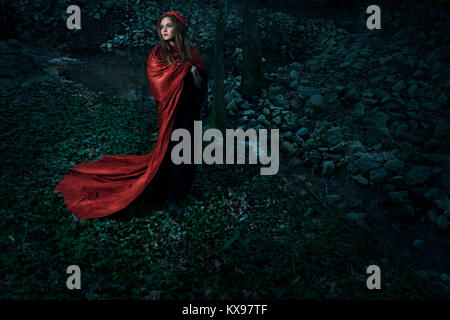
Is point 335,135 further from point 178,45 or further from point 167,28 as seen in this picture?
point 167,28

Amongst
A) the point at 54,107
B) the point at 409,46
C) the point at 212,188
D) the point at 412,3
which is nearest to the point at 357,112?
the point at 409,46

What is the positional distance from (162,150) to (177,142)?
0.24 meters

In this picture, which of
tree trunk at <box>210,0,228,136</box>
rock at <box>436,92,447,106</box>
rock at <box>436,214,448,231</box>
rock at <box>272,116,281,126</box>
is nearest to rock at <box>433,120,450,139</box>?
rock at <box>436,92,447,106</box>

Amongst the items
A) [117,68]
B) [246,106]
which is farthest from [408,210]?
[117,68]

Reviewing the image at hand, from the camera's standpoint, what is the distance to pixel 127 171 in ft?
14.9

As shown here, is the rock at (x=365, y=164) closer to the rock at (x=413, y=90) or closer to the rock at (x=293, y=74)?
the rock at (x=413, y=90)

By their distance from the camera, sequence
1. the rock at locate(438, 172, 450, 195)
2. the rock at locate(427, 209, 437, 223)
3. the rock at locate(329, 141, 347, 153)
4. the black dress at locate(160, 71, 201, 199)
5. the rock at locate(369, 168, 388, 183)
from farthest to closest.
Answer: the rock at locate(329, 141, 347, 153)
the rock at locate(369, 168, 388, 183)
the rock at locate(438, 172, 450, 195)
the rock at locate(427, 209, 437, 223)
the black dress at locate(160, 71, 201, 199)

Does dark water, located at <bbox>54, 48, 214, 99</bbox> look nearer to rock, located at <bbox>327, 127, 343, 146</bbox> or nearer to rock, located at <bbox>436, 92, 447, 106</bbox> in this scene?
rock, located at <bbox>327, 127, 343, 146</bbox>

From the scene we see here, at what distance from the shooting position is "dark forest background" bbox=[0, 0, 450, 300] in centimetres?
352

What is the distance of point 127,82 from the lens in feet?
31.4

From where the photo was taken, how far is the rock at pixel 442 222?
4600 mm

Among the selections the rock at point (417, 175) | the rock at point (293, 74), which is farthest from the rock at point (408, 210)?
the rock at point (293, 74)

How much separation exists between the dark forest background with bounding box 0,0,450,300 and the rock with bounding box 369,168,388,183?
0.08 ft

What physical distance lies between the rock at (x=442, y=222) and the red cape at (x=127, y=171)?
13.6 ft
